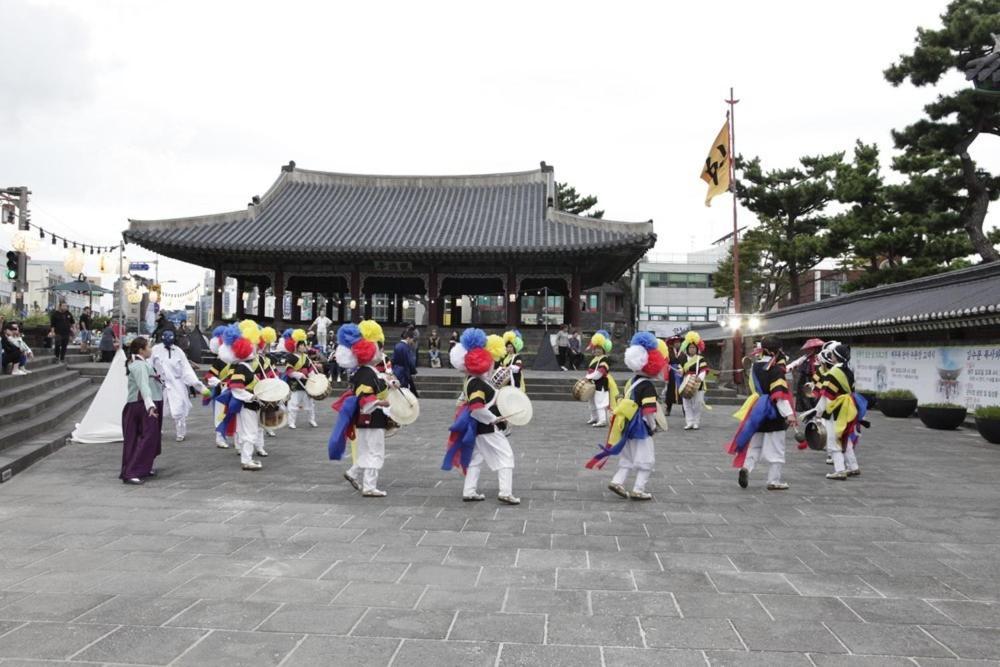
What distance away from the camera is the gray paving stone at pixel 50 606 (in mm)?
3619

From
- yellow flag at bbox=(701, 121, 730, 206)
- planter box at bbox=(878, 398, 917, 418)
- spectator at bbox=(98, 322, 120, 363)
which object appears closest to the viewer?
planter box at bbox=(878, 398, 917, 418)

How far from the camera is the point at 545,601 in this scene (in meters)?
3.90

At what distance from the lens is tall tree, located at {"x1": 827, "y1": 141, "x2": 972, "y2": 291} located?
19578 mm

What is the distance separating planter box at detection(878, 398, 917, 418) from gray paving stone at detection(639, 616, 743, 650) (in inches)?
532

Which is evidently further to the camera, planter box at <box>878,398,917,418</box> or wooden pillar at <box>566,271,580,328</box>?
wooden pillar at <box>566,271,580,328</box>

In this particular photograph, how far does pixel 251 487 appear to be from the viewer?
7.15 meters

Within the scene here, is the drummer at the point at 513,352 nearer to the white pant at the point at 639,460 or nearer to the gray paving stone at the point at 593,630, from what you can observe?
the white pant at the point at 639,460

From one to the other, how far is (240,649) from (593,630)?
173cm

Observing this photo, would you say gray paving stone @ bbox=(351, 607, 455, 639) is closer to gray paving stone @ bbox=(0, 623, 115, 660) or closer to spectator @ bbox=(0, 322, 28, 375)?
gray paving stone @ bbox=(0, 623, 115, 660)

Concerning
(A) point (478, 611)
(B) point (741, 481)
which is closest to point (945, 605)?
(A) point (478, 611)

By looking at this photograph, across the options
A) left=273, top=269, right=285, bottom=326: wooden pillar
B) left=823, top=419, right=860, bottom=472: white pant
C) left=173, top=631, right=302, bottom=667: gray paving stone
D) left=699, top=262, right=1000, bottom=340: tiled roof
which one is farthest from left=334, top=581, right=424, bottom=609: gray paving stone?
left=273, top=269, right=285, bottom=326: wooden pillar

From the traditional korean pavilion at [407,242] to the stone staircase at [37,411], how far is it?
9751mm

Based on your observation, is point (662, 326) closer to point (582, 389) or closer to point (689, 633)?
point (582, 389)

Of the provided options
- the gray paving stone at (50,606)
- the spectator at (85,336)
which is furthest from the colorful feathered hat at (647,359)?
the spectator at (85,336)
